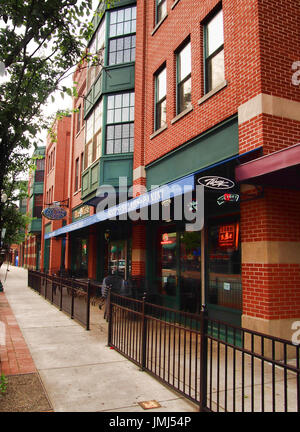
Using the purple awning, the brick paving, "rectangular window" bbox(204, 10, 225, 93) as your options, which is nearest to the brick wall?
the purple awning

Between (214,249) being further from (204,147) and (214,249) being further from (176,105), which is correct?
(176,105)

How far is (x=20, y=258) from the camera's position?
5522 centimetres

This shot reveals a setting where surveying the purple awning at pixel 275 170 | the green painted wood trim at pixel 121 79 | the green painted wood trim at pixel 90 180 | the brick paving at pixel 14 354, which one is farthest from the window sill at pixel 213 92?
the brick paving at pixel 14 354

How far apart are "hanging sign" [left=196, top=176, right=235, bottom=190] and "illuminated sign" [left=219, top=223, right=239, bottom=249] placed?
1.42 meters

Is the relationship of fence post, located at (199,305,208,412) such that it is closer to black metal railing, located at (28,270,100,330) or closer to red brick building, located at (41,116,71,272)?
black metal railing, located at (28,270,100,330)

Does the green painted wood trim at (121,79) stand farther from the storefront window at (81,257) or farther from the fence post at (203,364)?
the fence post at (203,364)

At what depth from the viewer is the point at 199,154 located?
8.67m

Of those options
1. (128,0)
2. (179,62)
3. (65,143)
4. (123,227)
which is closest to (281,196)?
(179,62)

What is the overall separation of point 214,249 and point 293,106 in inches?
140

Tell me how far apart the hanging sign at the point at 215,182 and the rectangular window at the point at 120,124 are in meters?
7.14

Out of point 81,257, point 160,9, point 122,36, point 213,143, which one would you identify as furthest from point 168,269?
point 81,257

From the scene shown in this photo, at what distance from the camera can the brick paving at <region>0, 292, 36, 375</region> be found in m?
5.28

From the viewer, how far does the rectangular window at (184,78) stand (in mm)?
9703

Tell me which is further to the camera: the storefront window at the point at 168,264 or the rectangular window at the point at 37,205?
the rectangular window at the point at 37,205
